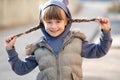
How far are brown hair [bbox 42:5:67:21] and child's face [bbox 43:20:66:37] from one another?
0.14 feet

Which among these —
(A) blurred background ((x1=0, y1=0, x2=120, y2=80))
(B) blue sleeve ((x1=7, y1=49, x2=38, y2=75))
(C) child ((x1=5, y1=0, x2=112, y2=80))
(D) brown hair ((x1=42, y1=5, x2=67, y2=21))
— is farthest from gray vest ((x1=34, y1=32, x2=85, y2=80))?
(A) blurred background ((x1=0, y1=0, x2=120, y2=80))

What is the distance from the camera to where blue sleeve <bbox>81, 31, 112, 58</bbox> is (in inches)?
186

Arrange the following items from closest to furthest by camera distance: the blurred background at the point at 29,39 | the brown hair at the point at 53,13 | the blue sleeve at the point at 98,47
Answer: the brown hair at the point at 53,13 < the blue sleeve at the point at 98,47 < the blurred background at the point at 29,39

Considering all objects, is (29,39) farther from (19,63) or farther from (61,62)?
(61,62)

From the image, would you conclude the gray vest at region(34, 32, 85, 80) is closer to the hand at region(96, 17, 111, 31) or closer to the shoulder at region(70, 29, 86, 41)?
the shoulder at region(70, 29, 86, 41)

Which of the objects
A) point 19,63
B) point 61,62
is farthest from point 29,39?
point 61,62

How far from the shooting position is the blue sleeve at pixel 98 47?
4.72 meters

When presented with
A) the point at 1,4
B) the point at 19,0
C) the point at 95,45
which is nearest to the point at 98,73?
the point at 95,45

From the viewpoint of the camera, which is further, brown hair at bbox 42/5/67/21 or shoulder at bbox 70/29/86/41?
shoulder at bbox 70/29/86/41

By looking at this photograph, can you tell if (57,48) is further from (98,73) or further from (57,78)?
(98,73)

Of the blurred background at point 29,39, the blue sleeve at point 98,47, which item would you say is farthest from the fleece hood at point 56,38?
the blurred background at point 29,39

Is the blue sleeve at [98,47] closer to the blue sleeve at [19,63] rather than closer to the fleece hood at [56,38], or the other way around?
the fleece hood at [56,38]

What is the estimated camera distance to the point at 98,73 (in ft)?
30.3

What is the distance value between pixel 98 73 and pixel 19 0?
12249 mm
